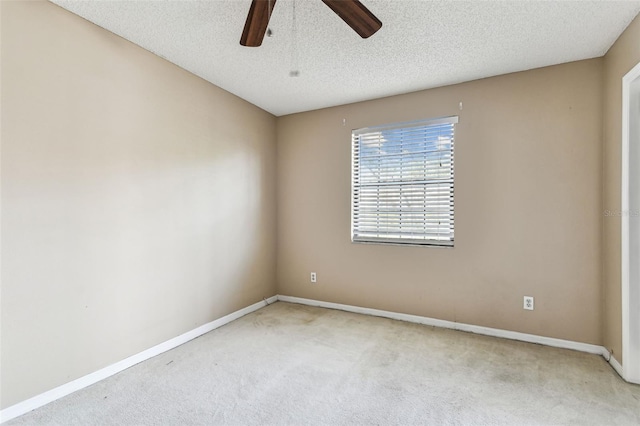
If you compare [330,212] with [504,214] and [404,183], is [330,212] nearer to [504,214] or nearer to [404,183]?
[404,183]

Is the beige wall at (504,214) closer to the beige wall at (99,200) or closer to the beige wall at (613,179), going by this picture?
the beige wall at (613,179)

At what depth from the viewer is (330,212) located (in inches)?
151

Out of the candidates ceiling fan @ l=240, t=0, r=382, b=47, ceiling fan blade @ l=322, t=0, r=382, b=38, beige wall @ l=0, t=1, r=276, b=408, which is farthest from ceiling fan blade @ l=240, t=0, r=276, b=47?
beige wall @ l=0, t=1, r=276, b=408

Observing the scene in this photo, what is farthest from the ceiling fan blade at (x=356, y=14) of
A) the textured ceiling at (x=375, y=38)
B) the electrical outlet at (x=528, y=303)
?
the electrical outlet at (x=528, y=303)

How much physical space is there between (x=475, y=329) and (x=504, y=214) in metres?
1.14

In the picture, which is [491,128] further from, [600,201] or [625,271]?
[625,271]

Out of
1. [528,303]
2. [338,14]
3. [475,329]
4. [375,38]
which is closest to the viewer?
[338,14]

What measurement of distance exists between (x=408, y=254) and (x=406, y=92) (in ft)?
5.70

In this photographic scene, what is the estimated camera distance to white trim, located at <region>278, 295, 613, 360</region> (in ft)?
8.60

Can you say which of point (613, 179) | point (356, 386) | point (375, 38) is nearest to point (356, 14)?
point (375, 38)

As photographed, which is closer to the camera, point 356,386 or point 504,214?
point 356,386

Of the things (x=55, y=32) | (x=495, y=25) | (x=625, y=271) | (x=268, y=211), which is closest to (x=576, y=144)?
(x=625, y=271)

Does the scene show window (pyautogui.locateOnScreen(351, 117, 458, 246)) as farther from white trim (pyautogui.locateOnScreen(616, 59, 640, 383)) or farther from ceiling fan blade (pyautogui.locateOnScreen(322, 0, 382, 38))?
ceiling fan blade (pyautogui.locateOnScreen(322, 0, 382, 38))

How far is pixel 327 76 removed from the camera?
2.95 metres
